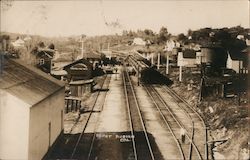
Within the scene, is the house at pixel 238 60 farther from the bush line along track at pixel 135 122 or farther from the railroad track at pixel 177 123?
the bush line along track at pixel 135 122

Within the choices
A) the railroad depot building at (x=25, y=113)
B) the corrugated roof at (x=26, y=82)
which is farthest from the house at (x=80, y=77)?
the railroad depot building at (x=25, y=113)

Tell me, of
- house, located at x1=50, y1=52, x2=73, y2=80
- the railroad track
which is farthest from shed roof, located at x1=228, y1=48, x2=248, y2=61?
house, located at x1=50, y1=52, x2=73, y2=80

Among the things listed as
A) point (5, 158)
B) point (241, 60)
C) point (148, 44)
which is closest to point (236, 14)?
point (241, 60)

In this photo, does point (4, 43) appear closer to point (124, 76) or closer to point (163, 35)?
point (124, 76)

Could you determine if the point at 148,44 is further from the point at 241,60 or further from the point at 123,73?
the point at 241,60

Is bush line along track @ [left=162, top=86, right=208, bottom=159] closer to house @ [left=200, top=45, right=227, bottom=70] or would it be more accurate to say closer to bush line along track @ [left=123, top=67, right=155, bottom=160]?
bush line along track @ [left=123, top=67, right=155, bottom=160]
